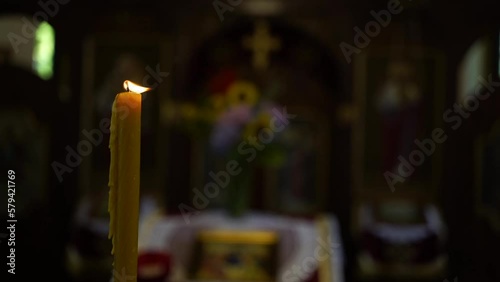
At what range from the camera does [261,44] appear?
288 centimetres

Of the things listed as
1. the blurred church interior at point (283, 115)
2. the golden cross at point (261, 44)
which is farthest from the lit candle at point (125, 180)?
the golden cross at point (261, 44)

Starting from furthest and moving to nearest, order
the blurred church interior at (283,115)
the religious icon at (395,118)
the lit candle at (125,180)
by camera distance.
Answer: the religious icon at (395,118) → the blurred church interior at (283,115) → the lit candle at (125,180)

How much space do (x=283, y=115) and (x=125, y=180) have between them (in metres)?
2.28

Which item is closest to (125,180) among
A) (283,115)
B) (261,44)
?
(283,115)

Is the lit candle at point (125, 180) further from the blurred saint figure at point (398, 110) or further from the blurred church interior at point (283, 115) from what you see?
the blurred saint figure at point (398, 110)

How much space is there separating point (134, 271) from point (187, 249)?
54.6 inches

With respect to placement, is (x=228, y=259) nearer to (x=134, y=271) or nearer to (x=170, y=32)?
(x=134, y=271)

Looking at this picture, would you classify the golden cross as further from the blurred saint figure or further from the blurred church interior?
the blurred saint figure

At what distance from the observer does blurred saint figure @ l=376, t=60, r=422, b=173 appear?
281cm

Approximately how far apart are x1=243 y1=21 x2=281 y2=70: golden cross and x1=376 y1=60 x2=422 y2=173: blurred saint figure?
24.0 inches

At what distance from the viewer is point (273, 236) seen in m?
1.87

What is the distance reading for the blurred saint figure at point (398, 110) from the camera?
2.81 metres

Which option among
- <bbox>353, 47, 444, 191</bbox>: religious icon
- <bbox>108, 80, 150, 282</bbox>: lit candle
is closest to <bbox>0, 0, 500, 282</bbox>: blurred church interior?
<bbox>353, 47, 444, 191</bbox>: religious icon

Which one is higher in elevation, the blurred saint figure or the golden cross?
the golden cross
